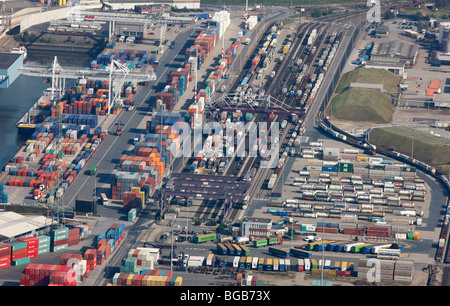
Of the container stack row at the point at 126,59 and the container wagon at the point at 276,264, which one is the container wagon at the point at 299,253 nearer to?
the container wagon at the point at 276,264

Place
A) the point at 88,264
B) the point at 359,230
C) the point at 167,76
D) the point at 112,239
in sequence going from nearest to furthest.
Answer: the point at 88,264 < the point at 112,239 < the point at 359,230 < the point at 167,76

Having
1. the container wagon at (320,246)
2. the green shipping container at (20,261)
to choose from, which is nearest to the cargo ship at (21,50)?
the green shipping container at (20,261)

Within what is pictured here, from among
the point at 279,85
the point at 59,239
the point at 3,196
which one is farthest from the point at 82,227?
the point at 279,85

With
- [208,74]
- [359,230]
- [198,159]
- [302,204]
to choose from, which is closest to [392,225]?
[359,230]

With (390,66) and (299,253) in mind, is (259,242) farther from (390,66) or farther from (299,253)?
(390,66)

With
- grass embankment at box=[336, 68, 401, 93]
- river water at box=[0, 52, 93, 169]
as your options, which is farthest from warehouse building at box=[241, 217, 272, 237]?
grass embankment at box=[336, 68, 401, 93]

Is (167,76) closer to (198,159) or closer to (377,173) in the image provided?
(198,159)
